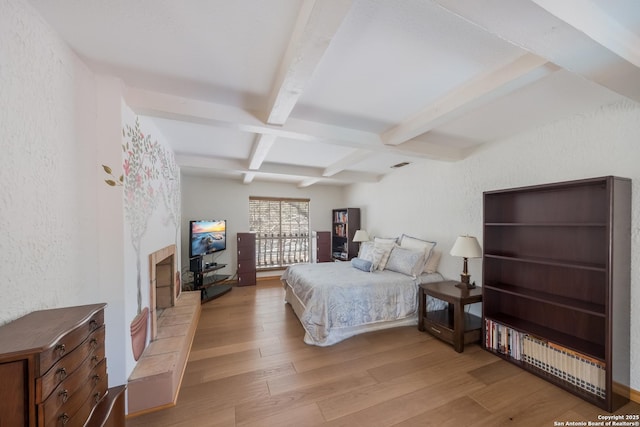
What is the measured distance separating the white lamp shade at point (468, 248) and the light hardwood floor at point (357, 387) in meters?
0.99

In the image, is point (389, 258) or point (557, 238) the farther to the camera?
point (389, 258)

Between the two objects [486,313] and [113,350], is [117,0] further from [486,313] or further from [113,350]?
[486,313]

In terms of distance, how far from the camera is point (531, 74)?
133 cm

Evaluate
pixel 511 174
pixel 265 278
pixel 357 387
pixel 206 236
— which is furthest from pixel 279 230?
pixel 511 174

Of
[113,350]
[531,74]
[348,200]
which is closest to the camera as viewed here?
[531,74]

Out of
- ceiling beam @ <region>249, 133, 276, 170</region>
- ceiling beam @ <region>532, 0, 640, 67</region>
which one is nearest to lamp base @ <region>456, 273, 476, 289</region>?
ceiling beam @ <region>532, 0, 640, 67</region>


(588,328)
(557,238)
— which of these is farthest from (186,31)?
(588,328)

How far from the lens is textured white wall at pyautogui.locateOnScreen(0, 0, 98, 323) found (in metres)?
0.92

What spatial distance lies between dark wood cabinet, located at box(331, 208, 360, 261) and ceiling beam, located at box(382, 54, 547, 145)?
10.2 feet

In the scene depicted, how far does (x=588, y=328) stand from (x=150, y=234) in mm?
3967

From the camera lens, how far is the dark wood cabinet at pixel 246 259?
4770 millimetres

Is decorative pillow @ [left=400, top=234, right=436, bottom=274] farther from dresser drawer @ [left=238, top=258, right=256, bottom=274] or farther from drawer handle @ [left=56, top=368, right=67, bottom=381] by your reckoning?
drawer handle @ [left=56, top=368, right=67, bottom=381]

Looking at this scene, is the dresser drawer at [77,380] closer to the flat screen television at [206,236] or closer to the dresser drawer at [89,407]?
the dresser drawer at [89,407]

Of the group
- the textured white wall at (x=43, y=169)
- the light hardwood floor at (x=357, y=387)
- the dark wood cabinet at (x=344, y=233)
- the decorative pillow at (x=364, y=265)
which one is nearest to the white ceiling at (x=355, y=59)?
the textured white wall at (x=43, y=169)
